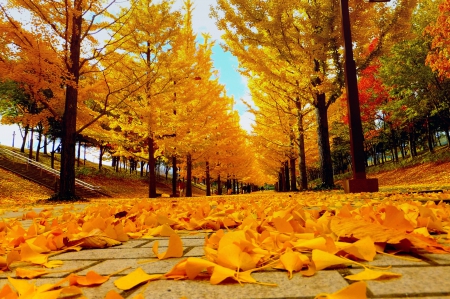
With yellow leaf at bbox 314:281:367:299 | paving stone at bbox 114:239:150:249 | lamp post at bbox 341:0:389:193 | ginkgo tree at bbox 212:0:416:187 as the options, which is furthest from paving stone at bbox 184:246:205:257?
ginkgo tree at bbox 212:0:416:187

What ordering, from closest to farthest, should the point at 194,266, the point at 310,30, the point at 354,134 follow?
the point at 194,266 < the point at 354,134 < the point at 310,30

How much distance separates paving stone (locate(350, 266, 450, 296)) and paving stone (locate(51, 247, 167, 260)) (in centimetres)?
100

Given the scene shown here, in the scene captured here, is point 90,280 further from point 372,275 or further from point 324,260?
point 372,275

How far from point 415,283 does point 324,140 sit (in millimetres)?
8831

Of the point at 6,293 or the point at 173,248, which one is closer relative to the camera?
the point at 6,293

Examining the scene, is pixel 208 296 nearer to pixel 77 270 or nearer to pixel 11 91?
pixel 77 270

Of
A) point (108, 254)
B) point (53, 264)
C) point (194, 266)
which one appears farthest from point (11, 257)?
point (194, 266)

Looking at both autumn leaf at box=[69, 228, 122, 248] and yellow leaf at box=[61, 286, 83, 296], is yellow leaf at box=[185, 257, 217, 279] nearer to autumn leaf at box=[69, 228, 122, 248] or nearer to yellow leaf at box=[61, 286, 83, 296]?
yellow leaf at box=[61, 286, 83, 296]

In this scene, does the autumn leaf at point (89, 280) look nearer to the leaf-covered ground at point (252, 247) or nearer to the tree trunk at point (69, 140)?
the leaf-covered ground at point (252, 247)

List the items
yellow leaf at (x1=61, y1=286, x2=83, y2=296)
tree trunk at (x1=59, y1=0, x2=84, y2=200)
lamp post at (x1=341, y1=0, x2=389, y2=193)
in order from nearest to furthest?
yellow leaf at (x1=61, y1=286, x2=83, y2=296) → lamp post at (x1=341, y1=0, x2=389, y2=193) → tree trunk at (x1=59, y1=0, x2=84, y2=200)

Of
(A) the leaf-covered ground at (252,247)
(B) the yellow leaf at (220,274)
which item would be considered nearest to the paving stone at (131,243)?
(A) the leaf-covered ground at (252,247)

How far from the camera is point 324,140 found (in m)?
9.30

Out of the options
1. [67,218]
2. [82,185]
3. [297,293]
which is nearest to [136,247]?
[297,293]

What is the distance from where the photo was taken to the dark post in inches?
237
